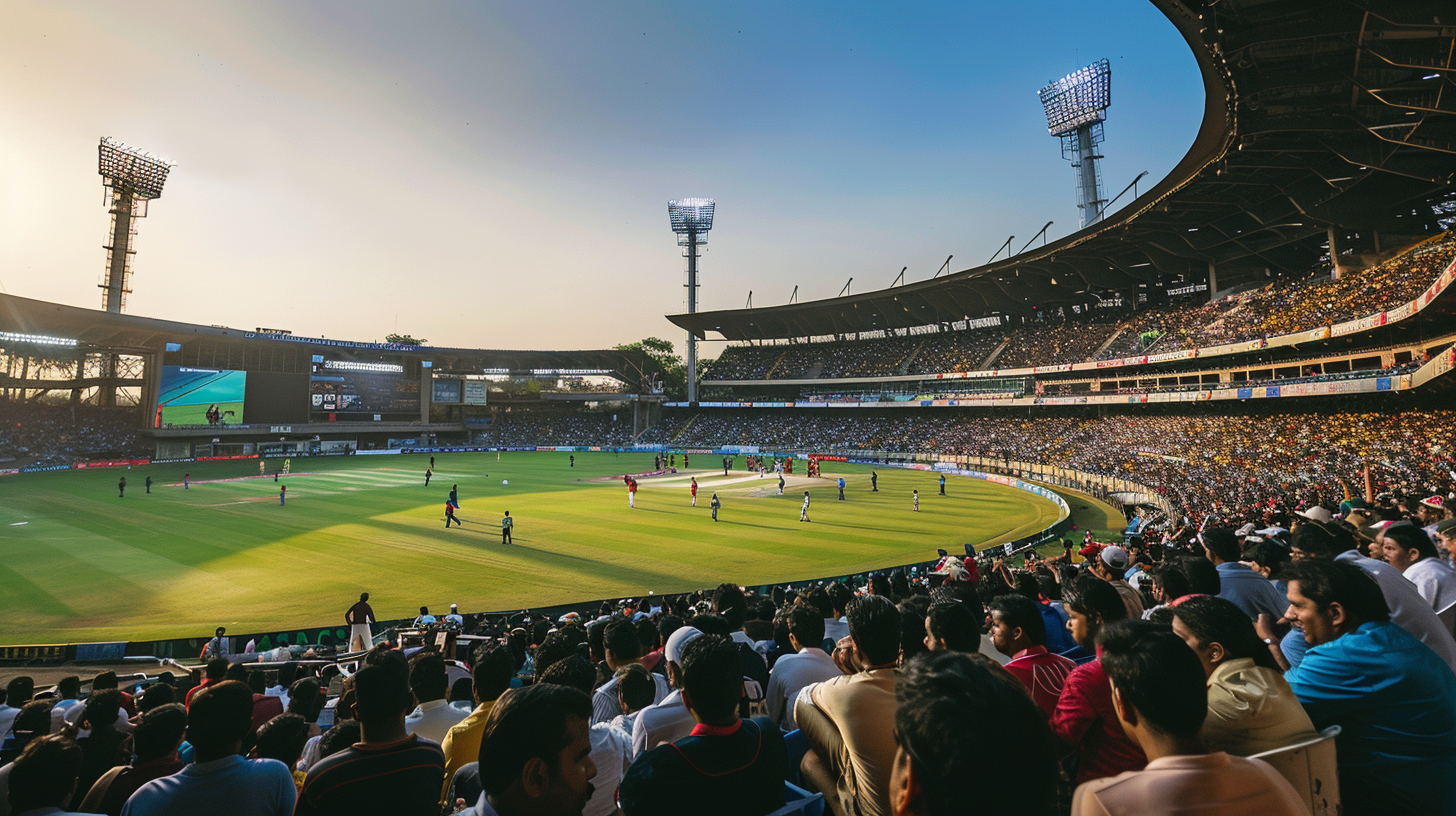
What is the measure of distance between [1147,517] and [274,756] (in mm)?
32884

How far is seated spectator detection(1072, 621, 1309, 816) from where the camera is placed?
183 cm

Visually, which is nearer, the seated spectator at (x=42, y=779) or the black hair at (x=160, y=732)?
the seated spectator at (x=42, y=779)

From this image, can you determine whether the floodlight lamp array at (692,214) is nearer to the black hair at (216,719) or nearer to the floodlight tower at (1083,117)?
the floodlight tower at (1083,117)

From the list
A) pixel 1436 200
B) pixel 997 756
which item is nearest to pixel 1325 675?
pixel 997 756

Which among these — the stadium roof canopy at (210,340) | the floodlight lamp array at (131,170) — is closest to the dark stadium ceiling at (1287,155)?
the stadium roof canopy at (210,340)

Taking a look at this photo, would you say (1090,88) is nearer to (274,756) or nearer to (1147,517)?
(1147,517)

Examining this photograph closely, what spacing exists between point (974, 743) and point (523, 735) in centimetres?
179

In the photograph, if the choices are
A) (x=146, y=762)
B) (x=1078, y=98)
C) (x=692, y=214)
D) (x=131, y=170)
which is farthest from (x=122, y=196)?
(x=1078, y=98)

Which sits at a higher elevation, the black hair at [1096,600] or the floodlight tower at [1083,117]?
the floodlight tower at [1083,117]

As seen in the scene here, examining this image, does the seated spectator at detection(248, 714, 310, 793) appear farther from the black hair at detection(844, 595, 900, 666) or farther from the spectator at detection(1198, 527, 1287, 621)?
the spectator at detection(1198, 527, 1287, 621)

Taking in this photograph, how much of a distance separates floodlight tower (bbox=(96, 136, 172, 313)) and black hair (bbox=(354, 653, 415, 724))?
294 feet

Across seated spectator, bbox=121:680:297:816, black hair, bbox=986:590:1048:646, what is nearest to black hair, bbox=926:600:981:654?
black hair, bbox=986:590:1048:646

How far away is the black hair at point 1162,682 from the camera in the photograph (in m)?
2.22

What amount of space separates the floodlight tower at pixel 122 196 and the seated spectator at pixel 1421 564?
9396cm
